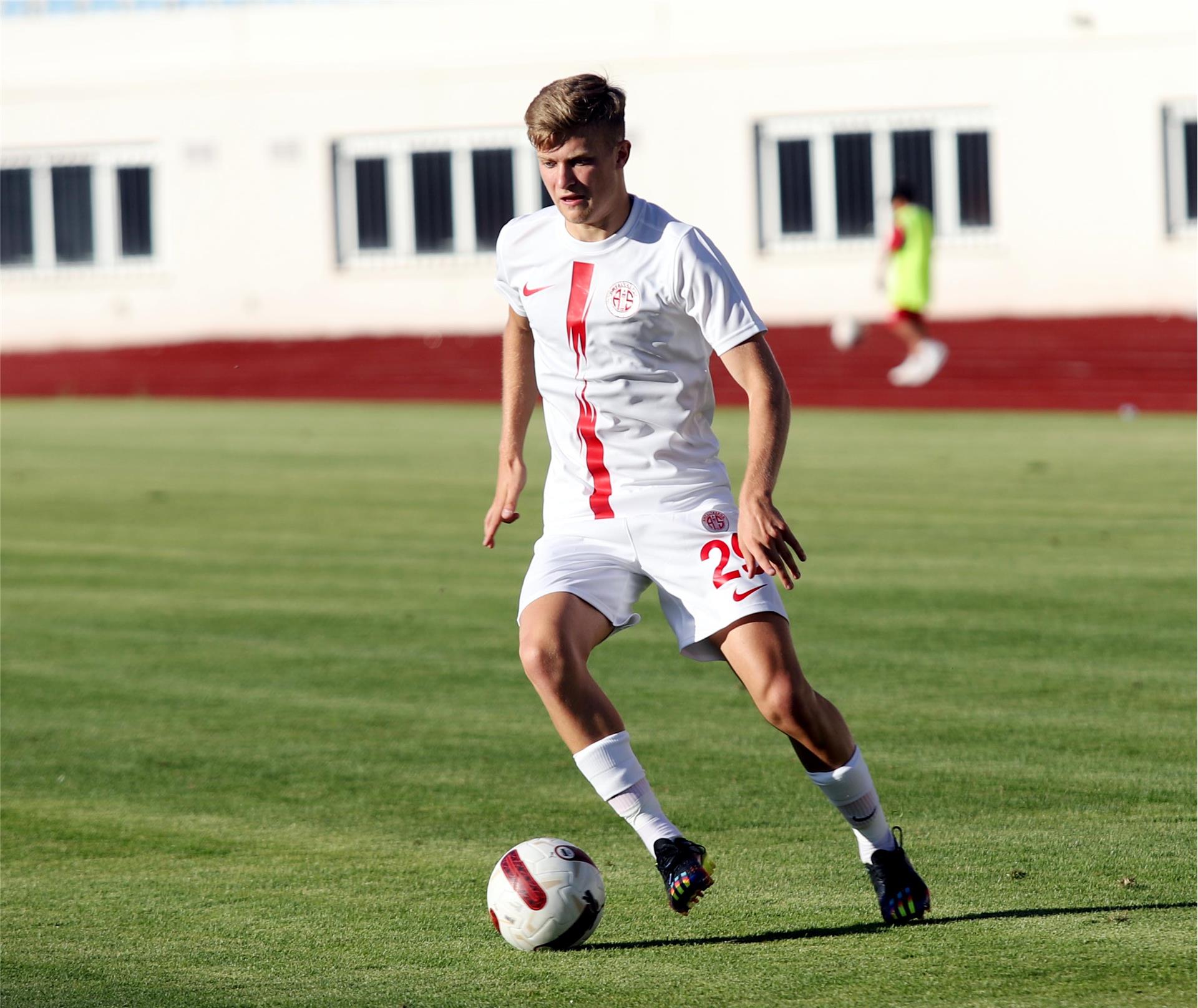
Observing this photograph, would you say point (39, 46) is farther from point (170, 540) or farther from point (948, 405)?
point (170, 540)

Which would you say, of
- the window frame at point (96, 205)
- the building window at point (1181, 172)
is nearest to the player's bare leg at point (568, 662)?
the building window at point (1181, 172)

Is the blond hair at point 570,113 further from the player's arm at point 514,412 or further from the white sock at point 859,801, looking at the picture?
the white sock at point 859,801

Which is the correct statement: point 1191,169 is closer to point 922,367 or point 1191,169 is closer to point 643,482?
point 922,367

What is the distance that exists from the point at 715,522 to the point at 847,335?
24088mm

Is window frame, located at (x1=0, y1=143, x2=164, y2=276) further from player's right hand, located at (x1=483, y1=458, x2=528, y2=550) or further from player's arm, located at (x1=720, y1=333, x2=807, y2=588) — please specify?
player's arm, located at (x1=720, y1=333, x2=807, y2=588)

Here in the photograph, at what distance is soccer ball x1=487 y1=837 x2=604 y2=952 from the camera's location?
531cm

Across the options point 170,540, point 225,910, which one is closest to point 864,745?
point 225,910

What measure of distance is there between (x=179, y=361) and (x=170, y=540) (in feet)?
66.4

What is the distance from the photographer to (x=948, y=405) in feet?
84.3

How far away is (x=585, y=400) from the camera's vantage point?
5715 millimetres

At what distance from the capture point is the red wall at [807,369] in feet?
85.5

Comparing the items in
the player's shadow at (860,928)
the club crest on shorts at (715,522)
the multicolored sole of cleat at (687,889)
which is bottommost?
the player's shadow at (860,928)

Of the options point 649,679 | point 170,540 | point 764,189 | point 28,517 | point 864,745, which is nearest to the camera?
point 864,745

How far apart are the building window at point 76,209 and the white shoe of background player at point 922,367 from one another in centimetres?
1578
